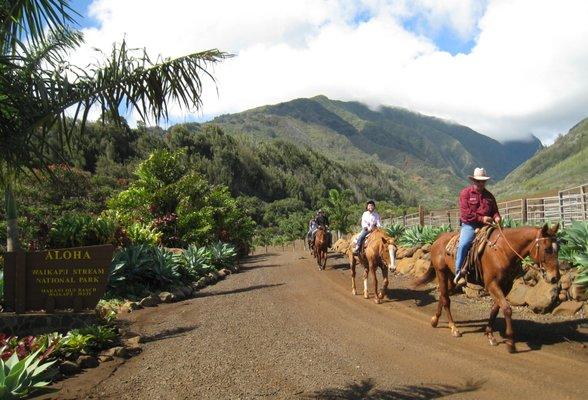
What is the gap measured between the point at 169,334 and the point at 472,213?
5.77m

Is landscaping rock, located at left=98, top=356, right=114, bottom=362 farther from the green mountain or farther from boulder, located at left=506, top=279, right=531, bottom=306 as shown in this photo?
the green mountain

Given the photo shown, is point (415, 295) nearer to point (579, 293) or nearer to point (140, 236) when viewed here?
point (579, 293)

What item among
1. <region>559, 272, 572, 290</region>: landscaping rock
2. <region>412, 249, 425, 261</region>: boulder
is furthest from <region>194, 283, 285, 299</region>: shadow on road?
<region>559, 272, 572, 290</region>: landscaping rock

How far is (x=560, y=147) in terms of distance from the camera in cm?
15025

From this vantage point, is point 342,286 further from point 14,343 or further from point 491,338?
point 14,343

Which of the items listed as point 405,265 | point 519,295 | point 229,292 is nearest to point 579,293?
point 519,295

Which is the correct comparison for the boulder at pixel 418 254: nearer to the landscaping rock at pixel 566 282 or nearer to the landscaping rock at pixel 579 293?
the landscaping rock at pixel 566 282

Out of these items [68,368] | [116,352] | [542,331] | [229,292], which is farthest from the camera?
[229,292]

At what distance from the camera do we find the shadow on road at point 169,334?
8.58m

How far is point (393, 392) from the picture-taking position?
5.37 m

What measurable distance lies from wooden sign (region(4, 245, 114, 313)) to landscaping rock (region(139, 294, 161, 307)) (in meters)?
3.03

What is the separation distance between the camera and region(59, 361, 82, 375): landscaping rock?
6.67 metres

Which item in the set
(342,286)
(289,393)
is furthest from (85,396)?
(342,286)

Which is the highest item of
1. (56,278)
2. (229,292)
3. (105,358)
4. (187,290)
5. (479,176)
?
(479,176)
